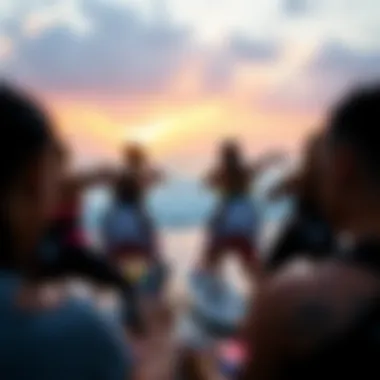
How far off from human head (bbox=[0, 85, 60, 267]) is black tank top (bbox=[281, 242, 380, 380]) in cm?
19

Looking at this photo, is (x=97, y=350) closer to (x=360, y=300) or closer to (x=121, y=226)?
(x=360, y=300)

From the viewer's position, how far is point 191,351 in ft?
2.30

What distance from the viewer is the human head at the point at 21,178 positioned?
0.69 meters

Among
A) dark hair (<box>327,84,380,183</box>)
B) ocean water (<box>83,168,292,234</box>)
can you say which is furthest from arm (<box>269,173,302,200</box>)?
dark hair (<box>327,84,380,183</box>)

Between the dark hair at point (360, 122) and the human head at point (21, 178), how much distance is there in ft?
0.66

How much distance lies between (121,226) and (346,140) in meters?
2.79

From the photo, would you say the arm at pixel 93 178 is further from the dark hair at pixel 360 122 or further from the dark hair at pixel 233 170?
the dark hair at pixel 360 122

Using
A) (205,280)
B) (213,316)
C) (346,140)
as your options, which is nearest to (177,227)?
(205,280)

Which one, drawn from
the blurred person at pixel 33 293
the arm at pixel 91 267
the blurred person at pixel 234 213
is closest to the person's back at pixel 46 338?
the blurred person at pixel 33 293

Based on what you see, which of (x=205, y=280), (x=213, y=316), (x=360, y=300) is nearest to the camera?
(x=360, y=300)

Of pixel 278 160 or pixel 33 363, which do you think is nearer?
pixel 33 363

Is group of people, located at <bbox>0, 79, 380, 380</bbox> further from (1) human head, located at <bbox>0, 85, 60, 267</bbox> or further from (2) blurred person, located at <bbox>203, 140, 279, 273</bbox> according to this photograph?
(2) blurred person, located at <bbox>203, 140, 279, 273</bbox>

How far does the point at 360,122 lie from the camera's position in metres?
0.74

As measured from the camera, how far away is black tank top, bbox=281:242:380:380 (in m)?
0.65
